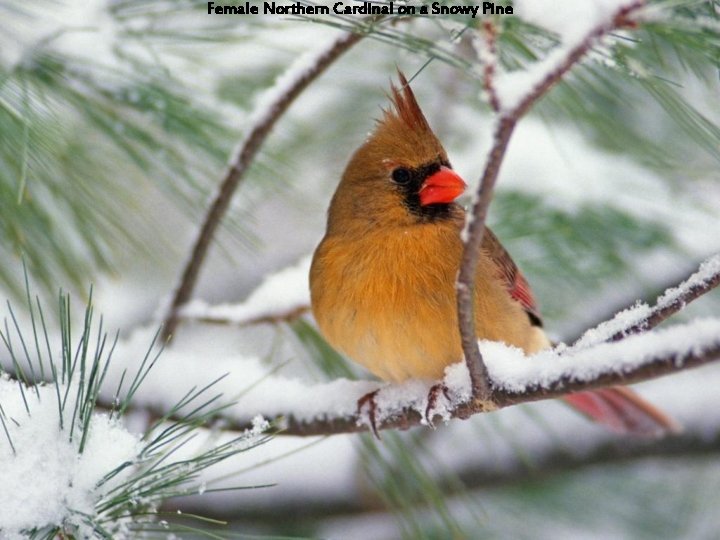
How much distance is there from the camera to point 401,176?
2.05 m

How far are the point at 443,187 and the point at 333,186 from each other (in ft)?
4.01

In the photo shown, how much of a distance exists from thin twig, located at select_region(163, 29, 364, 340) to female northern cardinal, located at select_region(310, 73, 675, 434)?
0.15 meters

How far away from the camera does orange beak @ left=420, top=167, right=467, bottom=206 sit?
194 cm

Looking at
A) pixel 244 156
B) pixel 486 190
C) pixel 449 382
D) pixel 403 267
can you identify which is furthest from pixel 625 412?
pixel 486 190

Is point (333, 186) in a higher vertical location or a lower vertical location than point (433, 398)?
higher

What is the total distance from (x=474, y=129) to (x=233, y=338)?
1.06 meters

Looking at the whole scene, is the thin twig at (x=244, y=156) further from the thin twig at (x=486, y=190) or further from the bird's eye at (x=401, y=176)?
the thin twig at (x=486, y=190)

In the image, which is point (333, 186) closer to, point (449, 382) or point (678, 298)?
point (449, 382)

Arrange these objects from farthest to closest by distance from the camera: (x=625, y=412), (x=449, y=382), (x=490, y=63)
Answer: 1. (x=625, y=412)
2. (x=449, y=382)
3. (x=490, y=63)

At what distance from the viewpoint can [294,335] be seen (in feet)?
7.24

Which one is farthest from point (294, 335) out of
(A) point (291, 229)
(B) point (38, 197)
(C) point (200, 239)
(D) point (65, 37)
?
(A) point (291, 229)

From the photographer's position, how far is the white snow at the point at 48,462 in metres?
1.09

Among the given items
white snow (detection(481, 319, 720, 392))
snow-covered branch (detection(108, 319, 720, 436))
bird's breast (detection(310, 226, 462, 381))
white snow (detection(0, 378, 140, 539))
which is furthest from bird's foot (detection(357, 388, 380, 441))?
white snow (detection(0, 378, 140, 539))

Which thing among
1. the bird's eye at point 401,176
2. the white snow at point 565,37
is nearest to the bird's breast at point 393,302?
the bird's eye at point 401,176
